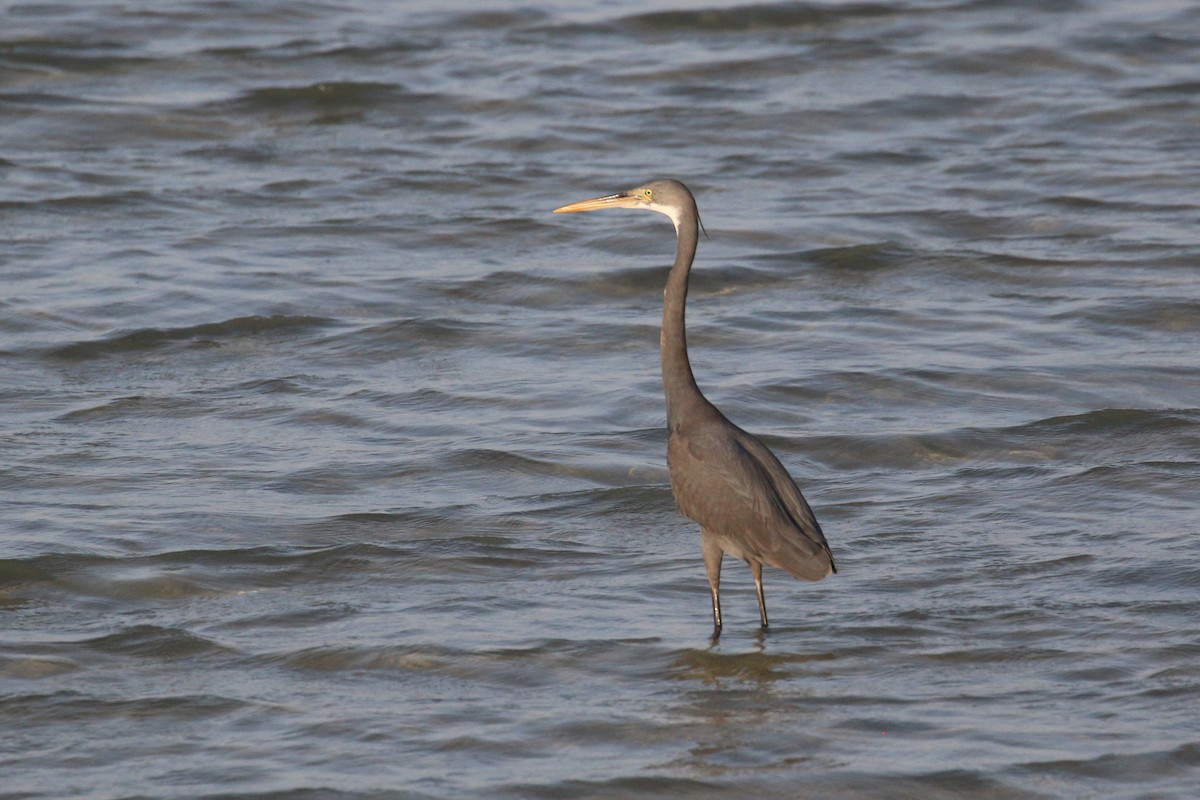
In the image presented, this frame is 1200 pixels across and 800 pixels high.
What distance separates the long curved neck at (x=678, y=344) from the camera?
738 centimetres

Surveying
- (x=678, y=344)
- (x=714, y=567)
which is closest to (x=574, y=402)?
(x=678, y=344)

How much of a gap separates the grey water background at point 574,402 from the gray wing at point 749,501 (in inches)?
15.1

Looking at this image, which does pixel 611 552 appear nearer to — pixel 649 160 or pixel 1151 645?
pixel 1151 645

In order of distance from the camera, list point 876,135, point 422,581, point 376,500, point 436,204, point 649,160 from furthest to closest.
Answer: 1. point 876,135
2. point 649,160
3. point 436,204
4. point 376,500
5. point 422,581

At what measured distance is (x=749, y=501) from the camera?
6938 mm

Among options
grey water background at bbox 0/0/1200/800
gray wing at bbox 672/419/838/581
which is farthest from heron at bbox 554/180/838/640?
grey water background at bbox 0/0/1200/800

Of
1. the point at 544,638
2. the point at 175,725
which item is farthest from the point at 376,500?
the point at 175,725

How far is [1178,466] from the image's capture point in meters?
8.96

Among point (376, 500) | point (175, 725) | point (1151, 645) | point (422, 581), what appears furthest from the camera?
point (376, 500)

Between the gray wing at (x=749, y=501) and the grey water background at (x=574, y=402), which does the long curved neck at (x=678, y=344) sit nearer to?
the gray wing at (x=749, y=501)

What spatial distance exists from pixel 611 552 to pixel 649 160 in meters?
8.53

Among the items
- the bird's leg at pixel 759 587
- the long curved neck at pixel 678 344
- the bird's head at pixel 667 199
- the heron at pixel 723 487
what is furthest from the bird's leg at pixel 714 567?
the bird's head at pixel 667 199

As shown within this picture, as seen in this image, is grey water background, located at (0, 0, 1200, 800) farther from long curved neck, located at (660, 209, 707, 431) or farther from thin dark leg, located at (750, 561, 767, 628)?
long curved neck, located at (660, 209, 707, 431)

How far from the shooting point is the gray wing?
682 centimetres
